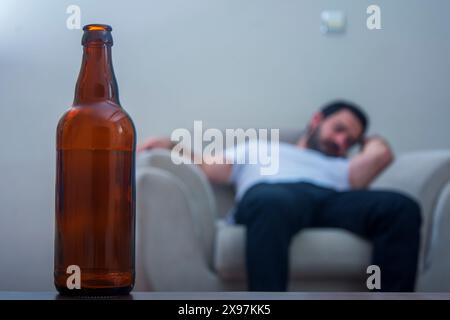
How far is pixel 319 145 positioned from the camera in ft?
6.70

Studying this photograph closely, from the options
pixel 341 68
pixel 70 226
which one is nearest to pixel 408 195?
pixel 341 68

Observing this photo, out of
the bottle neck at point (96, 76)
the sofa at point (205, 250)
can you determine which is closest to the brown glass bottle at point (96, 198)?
the bottle neck at point (96, 76)

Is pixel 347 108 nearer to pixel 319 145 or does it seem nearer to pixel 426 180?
pixel 319 145

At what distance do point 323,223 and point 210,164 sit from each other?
0.45 m

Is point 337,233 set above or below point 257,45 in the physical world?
below

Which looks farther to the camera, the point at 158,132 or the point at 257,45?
the point at 158,132

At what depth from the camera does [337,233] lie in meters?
1.81

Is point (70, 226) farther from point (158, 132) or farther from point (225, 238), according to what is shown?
point (225, 238)

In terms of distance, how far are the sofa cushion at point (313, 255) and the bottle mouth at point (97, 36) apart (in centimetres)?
122

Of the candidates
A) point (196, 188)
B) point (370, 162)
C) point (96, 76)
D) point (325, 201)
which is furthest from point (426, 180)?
point (96, 76)

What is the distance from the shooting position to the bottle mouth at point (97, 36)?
60cm

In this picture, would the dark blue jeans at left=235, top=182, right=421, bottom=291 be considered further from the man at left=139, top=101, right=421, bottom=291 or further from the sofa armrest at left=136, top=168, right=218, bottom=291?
the sofa armrest at left=136, top=168, right=218, bottom=291

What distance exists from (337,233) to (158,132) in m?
0.55

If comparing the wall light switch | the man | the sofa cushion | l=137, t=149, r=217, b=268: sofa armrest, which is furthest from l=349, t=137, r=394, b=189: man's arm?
the wall light switch
